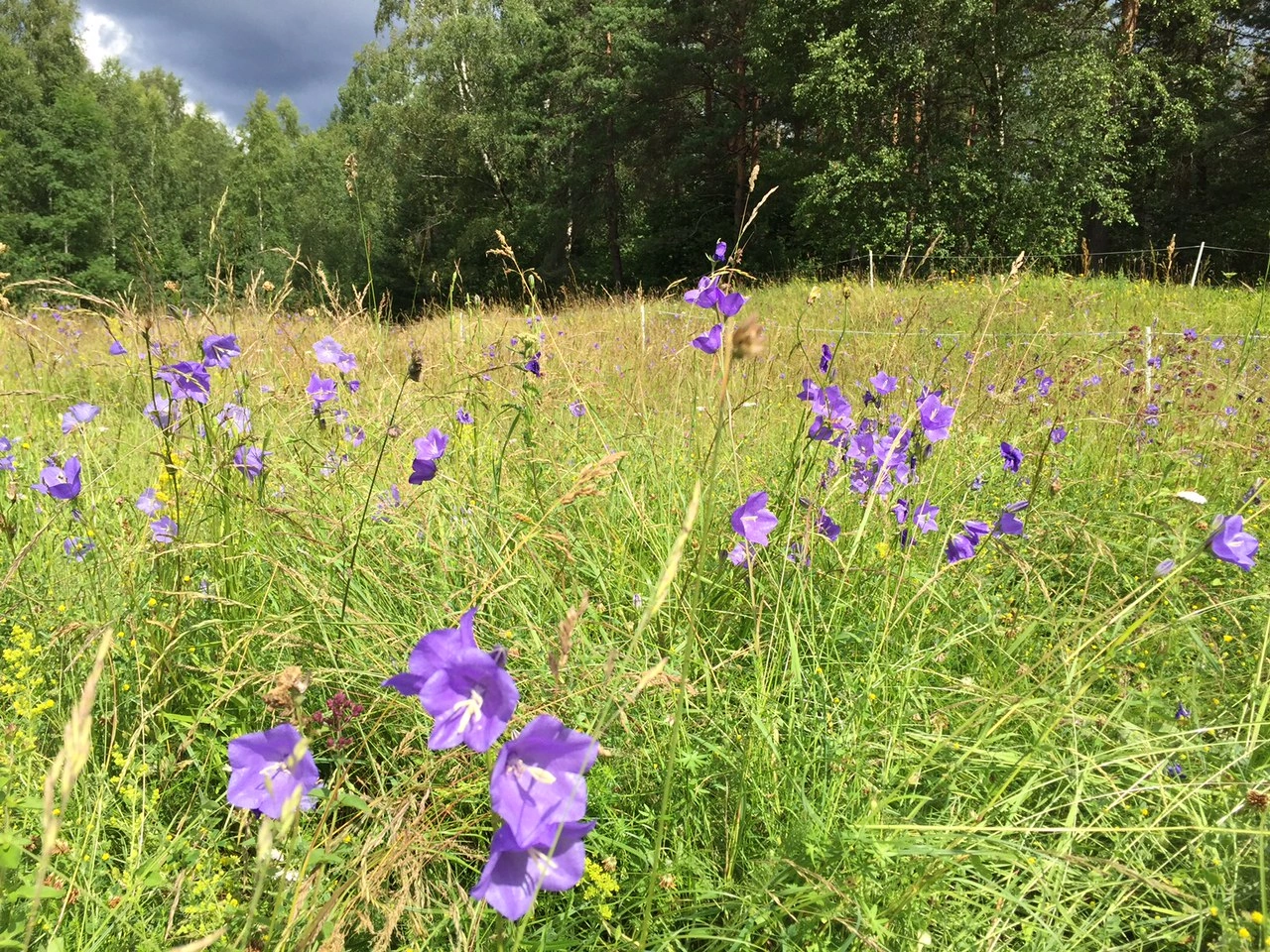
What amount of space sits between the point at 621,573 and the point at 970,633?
82cm

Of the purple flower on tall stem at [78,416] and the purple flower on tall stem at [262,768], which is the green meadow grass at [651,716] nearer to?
the purple flower on tall stem at [262,768]

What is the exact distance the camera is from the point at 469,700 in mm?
586

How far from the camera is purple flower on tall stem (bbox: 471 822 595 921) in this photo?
0.53m

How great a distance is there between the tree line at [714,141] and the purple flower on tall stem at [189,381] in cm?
829

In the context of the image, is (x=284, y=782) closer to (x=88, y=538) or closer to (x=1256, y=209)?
(x=88, y=538)

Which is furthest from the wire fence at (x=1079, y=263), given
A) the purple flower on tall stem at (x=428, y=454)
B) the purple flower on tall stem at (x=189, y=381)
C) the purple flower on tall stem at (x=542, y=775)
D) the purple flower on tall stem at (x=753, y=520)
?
the purple flower on tall stem at (x=542, y=775)

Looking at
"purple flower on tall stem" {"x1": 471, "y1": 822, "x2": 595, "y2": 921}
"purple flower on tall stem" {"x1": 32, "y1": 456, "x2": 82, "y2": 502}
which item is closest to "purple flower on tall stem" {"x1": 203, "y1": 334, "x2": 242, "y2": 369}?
"purple flower on tall stem" {"x1": 32, "y1": 456, "x2": 82, "y2": 502}

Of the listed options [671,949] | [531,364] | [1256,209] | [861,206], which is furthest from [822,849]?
[1256,209]

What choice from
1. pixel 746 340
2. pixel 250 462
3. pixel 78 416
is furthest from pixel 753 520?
pixel 78 416

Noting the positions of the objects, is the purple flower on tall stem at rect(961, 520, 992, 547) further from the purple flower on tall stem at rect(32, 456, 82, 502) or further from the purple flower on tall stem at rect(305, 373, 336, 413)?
the purple flower on tall stem at rect(32, 456, 82, 502)

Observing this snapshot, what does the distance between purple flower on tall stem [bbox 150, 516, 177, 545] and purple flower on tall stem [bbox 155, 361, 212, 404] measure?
318 mm

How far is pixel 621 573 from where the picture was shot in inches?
66.2

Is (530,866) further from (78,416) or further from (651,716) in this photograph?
(78,416)

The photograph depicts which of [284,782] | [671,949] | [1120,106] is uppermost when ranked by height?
[1120,106]
